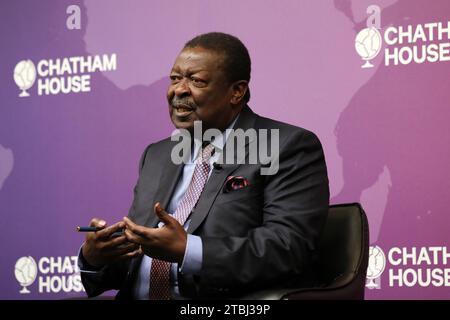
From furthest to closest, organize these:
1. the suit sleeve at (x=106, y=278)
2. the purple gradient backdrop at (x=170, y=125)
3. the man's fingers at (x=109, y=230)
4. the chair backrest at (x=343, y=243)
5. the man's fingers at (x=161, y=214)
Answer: the purple gradient backdrop at (x=170, y=125) → the suit sleeve at (x=106, y=278) → the chair backrest at (x=343, y=243) → the man's fingers at (x=109, y=230) → the man's fingers at (x=161, y=214)

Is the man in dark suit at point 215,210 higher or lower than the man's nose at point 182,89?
lower

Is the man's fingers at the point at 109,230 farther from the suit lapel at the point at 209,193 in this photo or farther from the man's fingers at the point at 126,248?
the suit lapel at the point at 209,193

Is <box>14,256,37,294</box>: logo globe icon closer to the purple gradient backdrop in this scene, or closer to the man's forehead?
the purple gradient backdrop

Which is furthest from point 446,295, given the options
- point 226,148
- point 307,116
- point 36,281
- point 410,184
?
point 36,281

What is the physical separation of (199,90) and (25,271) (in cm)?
186

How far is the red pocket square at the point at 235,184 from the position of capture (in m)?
2.50

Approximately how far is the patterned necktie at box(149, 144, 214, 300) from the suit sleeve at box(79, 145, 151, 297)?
17 cm

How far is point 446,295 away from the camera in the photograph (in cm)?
321

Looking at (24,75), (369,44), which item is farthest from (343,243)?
(24,75)

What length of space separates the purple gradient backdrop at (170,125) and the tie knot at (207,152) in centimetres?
89

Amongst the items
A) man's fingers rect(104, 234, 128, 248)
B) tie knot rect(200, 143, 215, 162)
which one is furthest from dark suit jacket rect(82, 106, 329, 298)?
man's fingers rect(104, 234, 128, 248)

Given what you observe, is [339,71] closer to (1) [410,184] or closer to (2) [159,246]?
(1) [410,184]

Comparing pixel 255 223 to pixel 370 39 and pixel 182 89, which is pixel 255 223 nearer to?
pixel 182 89

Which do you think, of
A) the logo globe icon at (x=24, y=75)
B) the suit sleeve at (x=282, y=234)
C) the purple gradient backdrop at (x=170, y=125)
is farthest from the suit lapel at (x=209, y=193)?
the logo globe icon at (x=24, y=75)
